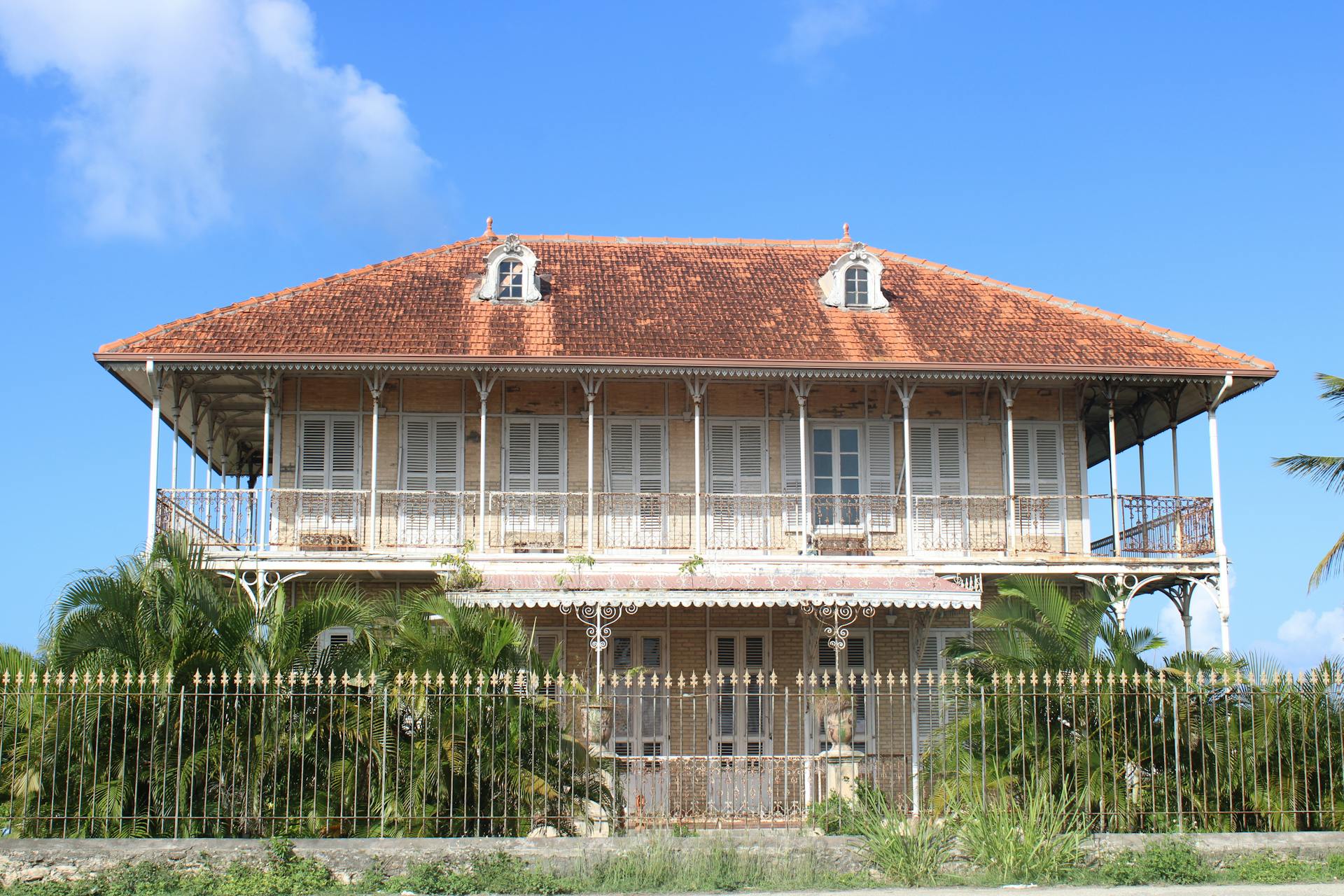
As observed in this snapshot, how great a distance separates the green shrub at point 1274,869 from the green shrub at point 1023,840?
4.34 feet

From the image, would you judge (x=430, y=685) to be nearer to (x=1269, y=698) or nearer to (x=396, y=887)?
(x=396, y=887)

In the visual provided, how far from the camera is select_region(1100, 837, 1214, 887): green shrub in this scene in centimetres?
1208

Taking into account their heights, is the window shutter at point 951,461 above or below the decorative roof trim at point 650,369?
below

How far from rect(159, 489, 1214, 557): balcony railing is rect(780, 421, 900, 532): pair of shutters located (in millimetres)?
36

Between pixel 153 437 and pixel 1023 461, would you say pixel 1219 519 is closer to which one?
pixel 1023 461

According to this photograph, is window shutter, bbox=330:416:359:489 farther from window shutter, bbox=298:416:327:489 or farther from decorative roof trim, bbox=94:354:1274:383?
decorative roof trim, bbox=94:354:1274:383

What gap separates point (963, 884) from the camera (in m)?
12.0

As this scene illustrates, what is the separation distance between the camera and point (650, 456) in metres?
21.4

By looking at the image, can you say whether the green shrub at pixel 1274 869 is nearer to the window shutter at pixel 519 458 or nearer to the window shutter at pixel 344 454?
the window shutter at pixel 519 458

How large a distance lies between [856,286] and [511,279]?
17.5 ft

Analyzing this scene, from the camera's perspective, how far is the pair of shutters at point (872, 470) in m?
21.2

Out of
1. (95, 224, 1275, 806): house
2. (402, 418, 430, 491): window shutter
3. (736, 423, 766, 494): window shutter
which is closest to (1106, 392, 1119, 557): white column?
(95, 224, 1275, 806): house

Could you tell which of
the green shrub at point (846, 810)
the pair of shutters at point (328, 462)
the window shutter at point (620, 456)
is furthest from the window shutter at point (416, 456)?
the green shrub at point (846, 810)

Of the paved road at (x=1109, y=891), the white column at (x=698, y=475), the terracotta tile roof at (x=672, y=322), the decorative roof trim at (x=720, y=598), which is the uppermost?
the terracotta tile roof at (x=672, y=322)
